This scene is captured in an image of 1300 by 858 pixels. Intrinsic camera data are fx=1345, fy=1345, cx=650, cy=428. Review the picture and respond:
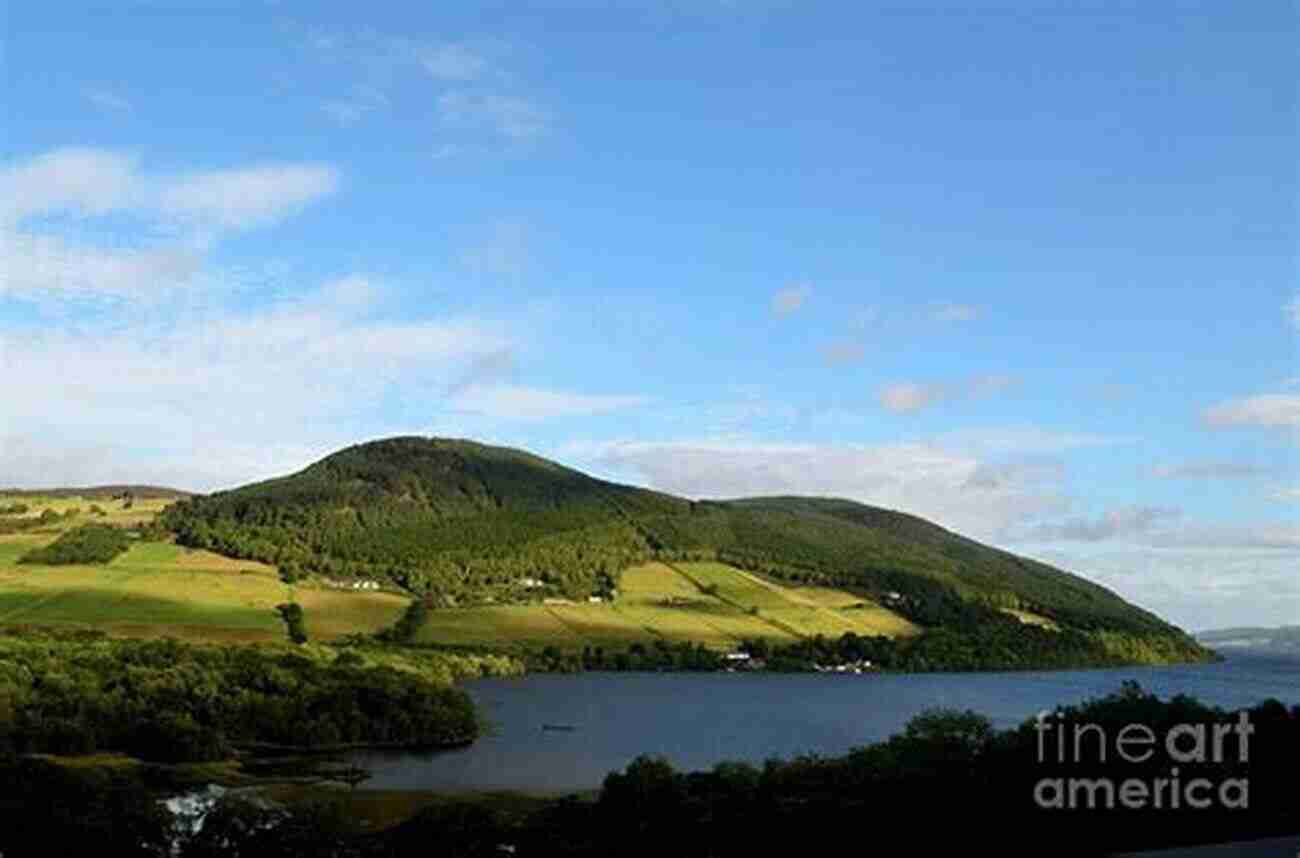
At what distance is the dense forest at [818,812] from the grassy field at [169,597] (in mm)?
57460

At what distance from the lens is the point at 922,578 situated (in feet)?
597

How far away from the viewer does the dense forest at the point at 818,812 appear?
33844 millimetres

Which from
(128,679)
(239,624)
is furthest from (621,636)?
(128,679)

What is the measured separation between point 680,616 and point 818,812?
10052 centimetres

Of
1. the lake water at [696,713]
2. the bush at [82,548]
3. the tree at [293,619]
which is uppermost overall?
the bush at [82,548]

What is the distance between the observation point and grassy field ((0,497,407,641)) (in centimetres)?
9725

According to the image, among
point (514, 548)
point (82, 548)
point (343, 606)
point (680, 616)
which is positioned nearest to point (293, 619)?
point (343, 606)

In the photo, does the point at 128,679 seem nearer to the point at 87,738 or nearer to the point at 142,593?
the point at 87,738

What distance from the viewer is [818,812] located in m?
35.8

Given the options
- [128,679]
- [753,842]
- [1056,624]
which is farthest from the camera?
[1056,624]

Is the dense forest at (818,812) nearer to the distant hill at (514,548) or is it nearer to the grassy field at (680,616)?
the grassy field at (680,616)

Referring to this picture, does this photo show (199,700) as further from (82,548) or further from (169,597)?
(82,548)

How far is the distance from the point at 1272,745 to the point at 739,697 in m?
57.4

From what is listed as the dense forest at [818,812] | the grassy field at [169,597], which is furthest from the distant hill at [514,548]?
the dense forest at [818,812]
